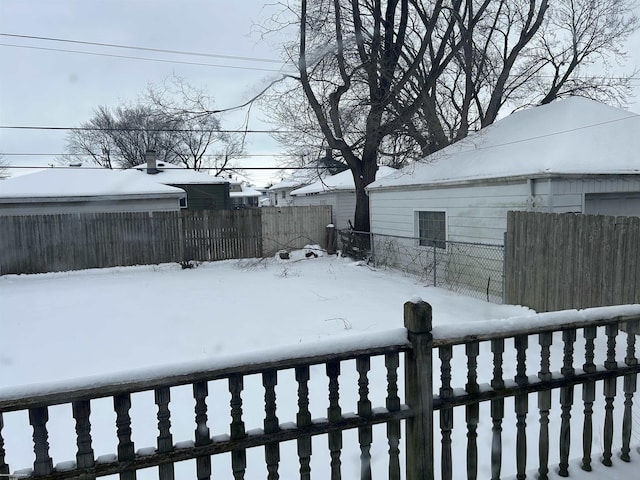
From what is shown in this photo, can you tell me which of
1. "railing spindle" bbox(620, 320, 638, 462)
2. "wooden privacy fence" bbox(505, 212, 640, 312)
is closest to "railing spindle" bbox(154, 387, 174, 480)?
"railing spindle" bbox(620, 320, 638, 462)

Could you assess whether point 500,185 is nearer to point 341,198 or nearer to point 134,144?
point 341,198

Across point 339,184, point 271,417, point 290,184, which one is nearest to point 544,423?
point 271,417

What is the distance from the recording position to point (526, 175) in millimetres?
7551

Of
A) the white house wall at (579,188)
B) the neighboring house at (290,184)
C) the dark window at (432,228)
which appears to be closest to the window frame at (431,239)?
the dark window at (432,228)

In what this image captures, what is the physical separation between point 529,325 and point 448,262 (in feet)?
26.9

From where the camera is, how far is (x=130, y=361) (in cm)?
540

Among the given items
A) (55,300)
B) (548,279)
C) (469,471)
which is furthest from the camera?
(55,300)

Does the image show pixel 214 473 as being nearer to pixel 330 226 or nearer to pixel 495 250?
pixel 495 250

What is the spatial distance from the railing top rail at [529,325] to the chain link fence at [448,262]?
5.71 meters

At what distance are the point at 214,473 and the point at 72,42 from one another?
14.8 m

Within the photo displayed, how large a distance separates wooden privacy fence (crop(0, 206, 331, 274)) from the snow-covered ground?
768 mm

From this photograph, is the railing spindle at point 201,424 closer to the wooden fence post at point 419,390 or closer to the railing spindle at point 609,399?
the wooden fence post at point 419,390

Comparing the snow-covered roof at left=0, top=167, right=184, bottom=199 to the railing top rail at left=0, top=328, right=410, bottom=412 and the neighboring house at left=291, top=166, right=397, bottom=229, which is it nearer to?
the neighboring house at left=291, top=166, right=397, bottom=229

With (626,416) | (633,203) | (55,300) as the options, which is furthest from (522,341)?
(55,300)
